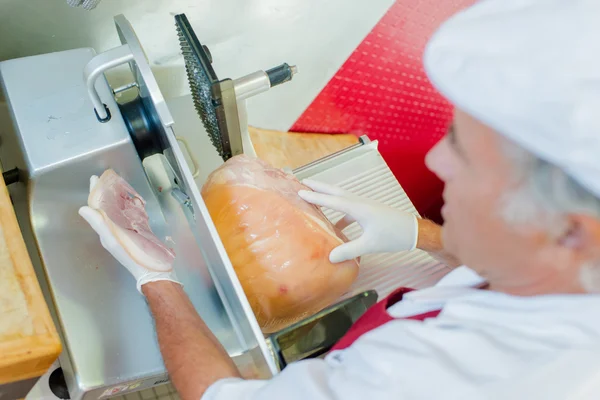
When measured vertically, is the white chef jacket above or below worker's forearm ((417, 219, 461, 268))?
above

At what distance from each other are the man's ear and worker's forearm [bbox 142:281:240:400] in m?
0.55

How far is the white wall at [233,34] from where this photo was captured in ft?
3.86

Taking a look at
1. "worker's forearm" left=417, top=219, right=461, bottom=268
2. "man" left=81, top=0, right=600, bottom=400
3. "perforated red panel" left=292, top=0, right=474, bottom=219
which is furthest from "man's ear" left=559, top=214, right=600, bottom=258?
"perforated red panel" left=292, top=0, right=474, bottom=219

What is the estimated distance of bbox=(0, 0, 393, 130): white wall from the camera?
3.86 feet

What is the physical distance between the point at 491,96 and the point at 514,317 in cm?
28

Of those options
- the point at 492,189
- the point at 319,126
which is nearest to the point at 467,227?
the point at 492,189

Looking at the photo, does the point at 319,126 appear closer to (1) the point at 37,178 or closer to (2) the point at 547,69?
(1) the point at 37,178

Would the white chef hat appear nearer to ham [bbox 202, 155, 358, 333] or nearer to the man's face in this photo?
the man's face

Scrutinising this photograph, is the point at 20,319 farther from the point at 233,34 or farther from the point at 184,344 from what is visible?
the point at 233,34

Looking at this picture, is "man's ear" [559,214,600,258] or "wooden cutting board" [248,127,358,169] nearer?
"man's ear" [559,214,600,258]

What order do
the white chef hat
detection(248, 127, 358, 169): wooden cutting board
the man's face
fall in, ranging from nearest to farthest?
the white chef hat < the man's face < detection(248, 127, 358, 169): wooden cutting board

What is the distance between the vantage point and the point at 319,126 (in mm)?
1983

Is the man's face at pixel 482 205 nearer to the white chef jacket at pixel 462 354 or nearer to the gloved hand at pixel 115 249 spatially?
the white chef jacket at pixel 462 354

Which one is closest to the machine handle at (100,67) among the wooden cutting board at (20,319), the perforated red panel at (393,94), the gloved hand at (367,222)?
the wooden cutting board at (20,319)
